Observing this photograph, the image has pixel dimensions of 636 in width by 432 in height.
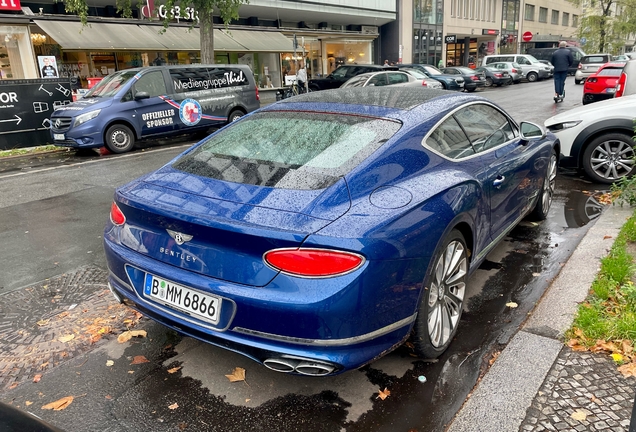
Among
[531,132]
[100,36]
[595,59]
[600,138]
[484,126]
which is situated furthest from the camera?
[595,59]

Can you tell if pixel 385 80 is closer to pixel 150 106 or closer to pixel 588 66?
pixel 150 106

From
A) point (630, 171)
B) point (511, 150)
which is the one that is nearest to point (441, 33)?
point (630, 171)

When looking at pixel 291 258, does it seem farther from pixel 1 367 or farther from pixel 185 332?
pixel 1 367

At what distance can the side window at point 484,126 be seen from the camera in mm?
3736

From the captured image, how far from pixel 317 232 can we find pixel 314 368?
659 mm

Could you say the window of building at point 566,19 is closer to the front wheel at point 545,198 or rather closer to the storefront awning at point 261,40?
the storefront awning at point 261,40

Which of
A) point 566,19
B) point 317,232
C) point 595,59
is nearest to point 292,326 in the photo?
point 317,232

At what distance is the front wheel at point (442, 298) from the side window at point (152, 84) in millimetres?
9998

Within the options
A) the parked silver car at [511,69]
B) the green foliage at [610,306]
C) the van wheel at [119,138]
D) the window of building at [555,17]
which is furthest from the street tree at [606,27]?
the green foliage at [610,306]

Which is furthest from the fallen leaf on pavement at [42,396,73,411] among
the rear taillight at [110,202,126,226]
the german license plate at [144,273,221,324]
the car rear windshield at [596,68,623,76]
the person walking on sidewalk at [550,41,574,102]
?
the person walking on sidewalk at [550,41,574,102]

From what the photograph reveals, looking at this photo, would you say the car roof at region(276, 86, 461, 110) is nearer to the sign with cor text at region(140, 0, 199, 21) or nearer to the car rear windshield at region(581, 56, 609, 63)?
the sign with cor text at region(140, 0, 199, 21)

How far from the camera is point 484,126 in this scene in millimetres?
4023

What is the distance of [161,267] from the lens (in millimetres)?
2686

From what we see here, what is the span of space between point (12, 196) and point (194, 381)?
6130mm
